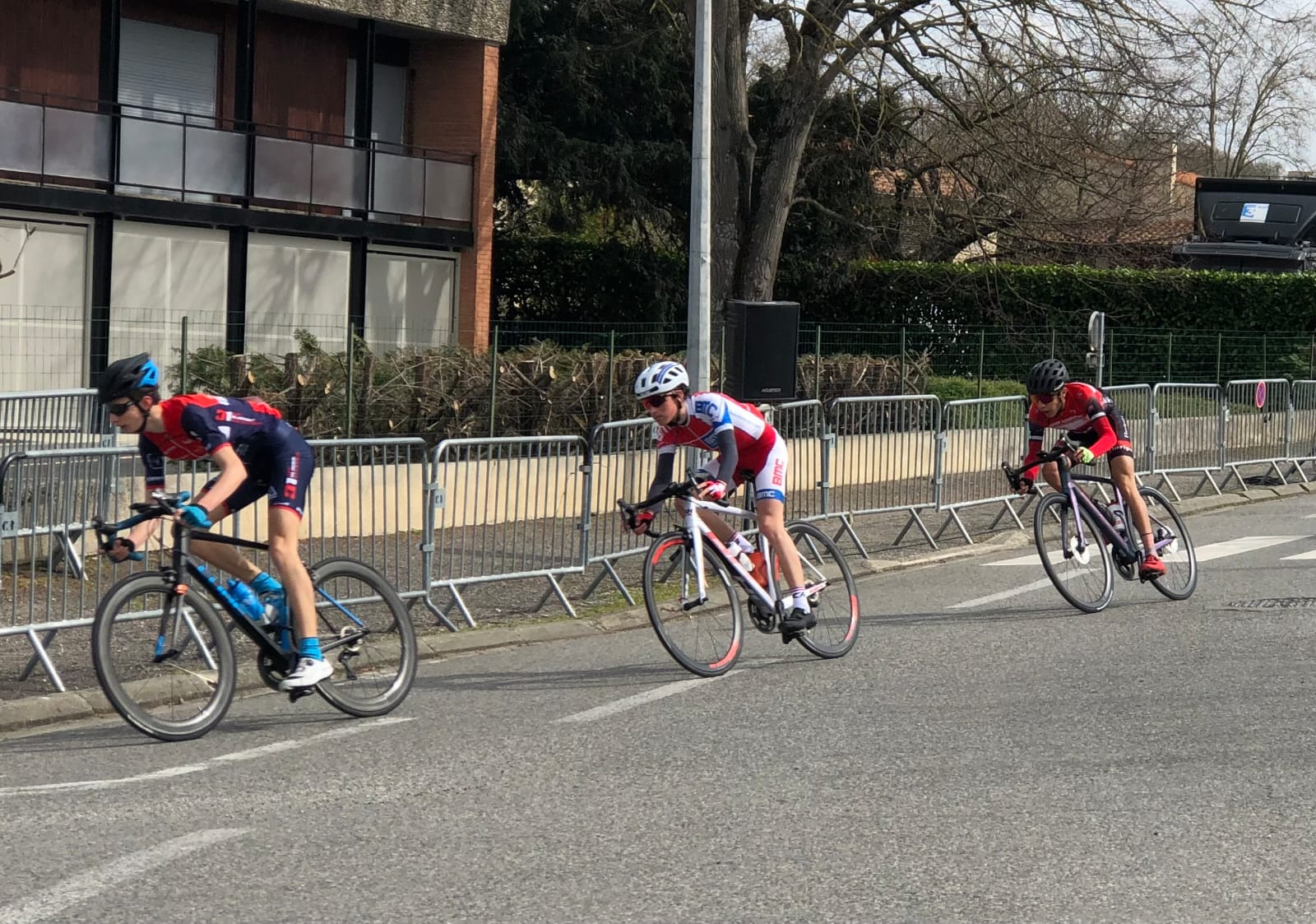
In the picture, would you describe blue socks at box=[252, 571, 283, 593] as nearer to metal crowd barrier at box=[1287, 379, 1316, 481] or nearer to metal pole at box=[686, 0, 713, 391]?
metal pole at box=[686, 0, 713, 391]

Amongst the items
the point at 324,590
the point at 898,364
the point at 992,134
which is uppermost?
the point at 992,134

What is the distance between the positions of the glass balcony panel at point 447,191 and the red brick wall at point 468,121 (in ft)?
0.62

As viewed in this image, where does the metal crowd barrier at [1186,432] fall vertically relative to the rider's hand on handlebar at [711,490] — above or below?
above

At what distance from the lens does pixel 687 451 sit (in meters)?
14.2

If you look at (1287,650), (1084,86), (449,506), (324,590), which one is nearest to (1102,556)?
(1287,650)

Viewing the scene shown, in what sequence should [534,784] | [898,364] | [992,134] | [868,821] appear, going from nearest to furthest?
[868,821] → [534,784] → [898,364] → [992,134]

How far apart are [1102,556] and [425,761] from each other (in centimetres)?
573

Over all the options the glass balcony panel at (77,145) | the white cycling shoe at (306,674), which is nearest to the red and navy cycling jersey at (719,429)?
the white cycling shoe at (306,674)

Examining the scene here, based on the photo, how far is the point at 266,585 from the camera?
7.79 m

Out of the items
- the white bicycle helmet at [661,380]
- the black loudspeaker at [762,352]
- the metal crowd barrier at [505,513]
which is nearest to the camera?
the white bicycle helmet at [661,380]

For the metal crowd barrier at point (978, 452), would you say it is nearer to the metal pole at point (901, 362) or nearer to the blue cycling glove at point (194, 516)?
the metal pole at point (901, 362)

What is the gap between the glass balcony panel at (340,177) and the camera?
25047 mm

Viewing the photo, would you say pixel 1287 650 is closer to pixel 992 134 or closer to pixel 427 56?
pixel 992 134

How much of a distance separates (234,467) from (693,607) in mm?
2616
